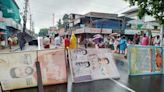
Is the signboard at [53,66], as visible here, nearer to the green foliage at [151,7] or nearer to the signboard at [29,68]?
the signboard at [29,68]

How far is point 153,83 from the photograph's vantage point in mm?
9547

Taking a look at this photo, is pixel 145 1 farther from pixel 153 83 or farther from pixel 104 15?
pixel 104 15

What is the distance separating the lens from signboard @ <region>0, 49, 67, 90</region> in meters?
8.70

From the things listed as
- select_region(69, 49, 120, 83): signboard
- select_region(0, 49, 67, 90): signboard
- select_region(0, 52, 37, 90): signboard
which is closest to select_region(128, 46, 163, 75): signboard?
select_region(69, 49, 120, 83): signboard

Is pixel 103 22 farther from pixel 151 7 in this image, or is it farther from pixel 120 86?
pixel 120 86

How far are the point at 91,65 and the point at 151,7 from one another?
4.72 meters

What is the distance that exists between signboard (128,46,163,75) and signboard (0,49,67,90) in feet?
9.74

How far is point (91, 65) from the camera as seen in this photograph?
9945 mm

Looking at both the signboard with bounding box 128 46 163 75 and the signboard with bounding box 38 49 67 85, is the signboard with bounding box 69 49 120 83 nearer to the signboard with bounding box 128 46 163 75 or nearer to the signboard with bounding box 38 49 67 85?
the signboard with bounding box 38 49 67 85

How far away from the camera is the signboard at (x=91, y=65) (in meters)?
9.64

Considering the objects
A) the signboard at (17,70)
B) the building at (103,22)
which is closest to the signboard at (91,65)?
the signboard at (17,70)

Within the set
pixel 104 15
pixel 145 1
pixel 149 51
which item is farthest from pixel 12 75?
pixel 104 15

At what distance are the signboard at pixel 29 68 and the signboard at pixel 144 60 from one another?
297cm

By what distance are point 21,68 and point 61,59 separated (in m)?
1.49
